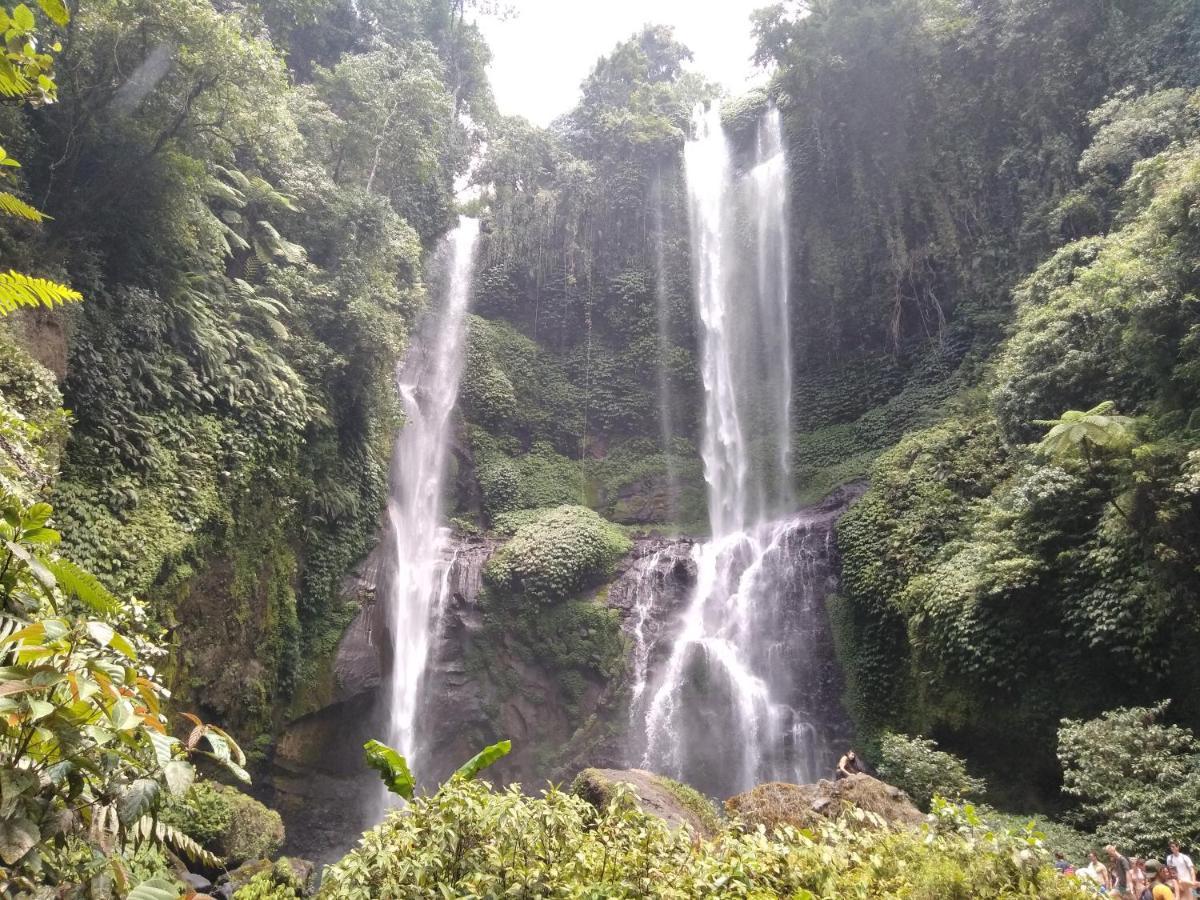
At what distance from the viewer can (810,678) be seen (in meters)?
13.7

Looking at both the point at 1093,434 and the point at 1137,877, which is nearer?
the point at 1137,877

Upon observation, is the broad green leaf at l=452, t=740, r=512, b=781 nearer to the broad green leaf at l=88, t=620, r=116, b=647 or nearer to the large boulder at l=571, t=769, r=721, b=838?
the large boulder at l=571, t=769, r=721, b=838

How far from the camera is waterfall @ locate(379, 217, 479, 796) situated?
47.6 ft

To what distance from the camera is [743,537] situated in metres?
16.7

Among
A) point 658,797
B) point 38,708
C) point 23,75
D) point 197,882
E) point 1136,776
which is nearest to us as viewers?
point 38,708

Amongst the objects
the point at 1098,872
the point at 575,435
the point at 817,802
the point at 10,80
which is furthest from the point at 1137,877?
the point at 575,435

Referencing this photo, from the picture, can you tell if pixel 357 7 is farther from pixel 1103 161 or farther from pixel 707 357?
pixel 1103 161

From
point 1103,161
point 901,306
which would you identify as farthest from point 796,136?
point 1103,161

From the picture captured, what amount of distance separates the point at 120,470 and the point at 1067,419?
38.9 feet

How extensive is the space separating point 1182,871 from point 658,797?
442 centimetres

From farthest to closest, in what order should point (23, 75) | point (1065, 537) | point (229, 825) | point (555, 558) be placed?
point (555, 558) < point (1065, 537) < point (229, 825) < point (23, 75)

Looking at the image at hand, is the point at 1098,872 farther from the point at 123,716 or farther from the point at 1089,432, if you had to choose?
the point at 123,716

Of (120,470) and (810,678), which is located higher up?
(120,470)

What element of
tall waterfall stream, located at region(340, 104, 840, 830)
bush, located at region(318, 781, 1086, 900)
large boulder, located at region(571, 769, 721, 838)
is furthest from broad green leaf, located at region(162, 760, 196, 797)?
tall waterfall stream, located at region(340, 104, 840, 830)
